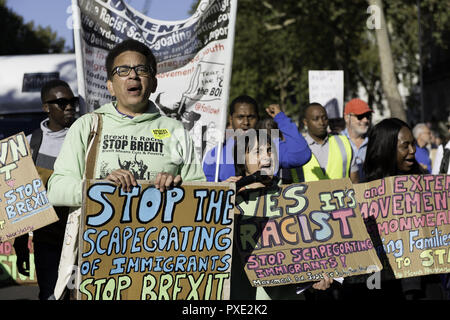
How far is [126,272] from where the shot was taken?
3.64m

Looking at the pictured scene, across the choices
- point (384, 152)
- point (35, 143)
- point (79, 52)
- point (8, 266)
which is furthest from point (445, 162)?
point (8, 266)

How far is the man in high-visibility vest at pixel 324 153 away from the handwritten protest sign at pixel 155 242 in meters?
2.83

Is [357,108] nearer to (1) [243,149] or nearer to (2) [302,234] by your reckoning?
(1) [243,149]

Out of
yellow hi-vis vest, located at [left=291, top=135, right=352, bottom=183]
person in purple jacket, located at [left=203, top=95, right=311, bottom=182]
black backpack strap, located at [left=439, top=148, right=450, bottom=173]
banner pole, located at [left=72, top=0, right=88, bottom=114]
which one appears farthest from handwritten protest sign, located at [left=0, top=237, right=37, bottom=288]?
black backpack strap, located at [left=439, top=148, right=450, bottom=173]

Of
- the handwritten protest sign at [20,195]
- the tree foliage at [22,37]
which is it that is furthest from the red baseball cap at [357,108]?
the tree foliage at [22,37]

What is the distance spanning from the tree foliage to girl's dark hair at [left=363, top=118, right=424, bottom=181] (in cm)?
3557

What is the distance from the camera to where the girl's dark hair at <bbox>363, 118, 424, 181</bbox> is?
17.2ft

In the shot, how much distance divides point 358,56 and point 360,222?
30.6m

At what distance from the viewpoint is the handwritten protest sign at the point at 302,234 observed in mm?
4242

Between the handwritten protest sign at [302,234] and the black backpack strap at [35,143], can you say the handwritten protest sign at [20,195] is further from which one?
the handwritten protest sign at [302,234]

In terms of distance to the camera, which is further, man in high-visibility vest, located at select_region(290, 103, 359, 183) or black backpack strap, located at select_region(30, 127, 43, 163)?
man in high-visibility vest, located at select_region(290, 103, 359, 183)

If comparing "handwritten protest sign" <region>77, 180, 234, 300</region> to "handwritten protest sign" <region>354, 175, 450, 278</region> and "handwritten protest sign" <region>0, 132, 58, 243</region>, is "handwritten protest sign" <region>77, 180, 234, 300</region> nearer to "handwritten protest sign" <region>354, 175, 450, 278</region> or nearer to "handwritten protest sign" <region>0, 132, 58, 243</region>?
"handwritten protest sign" <region>0, 132, 58, 243</region>

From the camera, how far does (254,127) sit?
20.2ft
